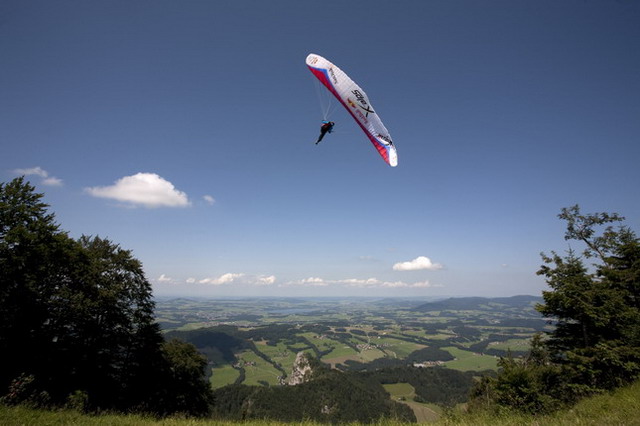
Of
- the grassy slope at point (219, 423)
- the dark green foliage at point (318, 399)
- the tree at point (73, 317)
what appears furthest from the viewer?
the dark green foliage at point (318, 399)

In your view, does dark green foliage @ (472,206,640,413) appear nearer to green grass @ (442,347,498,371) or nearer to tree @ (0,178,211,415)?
tree @ (0,178,211,415)

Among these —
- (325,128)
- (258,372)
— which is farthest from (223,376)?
(325,128)

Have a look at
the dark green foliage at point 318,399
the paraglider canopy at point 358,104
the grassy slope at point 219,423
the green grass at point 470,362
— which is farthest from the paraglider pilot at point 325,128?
the green grass at point 470,362

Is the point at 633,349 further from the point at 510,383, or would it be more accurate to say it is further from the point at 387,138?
the point at 387,138

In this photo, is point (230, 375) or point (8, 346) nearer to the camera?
point (8, 346)

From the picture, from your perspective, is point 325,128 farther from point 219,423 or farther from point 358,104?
point 219,423

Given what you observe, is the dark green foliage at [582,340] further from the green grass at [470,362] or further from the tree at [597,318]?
the green grass at [470,362]

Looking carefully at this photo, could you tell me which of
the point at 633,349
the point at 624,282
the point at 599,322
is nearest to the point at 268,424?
the point at 633,349

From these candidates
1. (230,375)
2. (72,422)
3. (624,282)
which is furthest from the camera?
(230,375)
